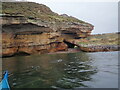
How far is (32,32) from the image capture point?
4297 cm

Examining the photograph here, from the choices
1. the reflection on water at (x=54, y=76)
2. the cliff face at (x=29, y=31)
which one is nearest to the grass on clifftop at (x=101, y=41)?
the cliff face at (x=29, y=31)

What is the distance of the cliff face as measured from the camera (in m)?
38.0

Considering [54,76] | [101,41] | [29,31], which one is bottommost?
[54,76]

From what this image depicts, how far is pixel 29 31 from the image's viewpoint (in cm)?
4194

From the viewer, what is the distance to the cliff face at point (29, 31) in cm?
3803

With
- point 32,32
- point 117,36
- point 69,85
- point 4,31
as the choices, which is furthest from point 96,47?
point 69,85

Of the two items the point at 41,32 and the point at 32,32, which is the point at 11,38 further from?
the point at 41,32

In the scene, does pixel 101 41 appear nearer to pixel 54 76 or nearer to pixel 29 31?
pixel 29 31

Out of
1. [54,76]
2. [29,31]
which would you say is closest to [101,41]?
[29,31]

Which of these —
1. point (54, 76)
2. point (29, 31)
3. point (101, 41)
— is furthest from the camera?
point (101, 41)

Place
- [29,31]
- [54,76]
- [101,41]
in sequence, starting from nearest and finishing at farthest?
[54,76]
[29,31]
[101,41]

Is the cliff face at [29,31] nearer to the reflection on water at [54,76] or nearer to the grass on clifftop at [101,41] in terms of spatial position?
the grass on clifftop at [101,41]

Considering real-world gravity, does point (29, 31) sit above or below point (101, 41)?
above

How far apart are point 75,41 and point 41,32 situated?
541 inches
